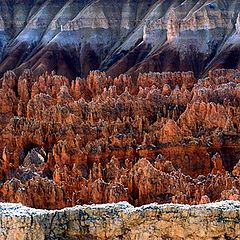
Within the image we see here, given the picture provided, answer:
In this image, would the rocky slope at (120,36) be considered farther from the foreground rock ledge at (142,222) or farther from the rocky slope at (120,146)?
the foreground rock ledge at (142,222)

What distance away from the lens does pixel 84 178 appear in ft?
89.9

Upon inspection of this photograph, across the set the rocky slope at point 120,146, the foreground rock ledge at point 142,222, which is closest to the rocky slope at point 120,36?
the rocky slope at point 120,146

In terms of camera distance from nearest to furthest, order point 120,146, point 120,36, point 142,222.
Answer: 1. point 142,222
2. point 120,146
3. point 120,36

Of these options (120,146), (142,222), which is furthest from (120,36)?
(142,222)

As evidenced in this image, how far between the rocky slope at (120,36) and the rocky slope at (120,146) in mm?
17544

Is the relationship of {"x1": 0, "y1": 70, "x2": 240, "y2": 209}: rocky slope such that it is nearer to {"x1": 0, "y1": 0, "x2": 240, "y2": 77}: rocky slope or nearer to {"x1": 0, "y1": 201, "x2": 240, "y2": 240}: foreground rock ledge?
{"x1": 0, "y1": 201, "x2": 240, "y2": 240}: foreground rock ledge

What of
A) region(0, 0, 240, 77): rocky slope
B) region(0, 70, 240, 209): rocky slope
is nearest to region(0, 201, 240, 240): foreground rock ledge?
region(0, 70, 240, 209): rocky slope

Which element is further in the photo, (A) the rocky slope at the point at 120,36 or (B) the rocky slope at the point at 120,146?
(A) the rocky slope at the point at 120,36

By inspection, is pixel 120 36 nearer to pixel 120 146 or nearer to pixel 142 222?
pixel 120 146

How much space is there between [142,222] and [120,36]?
68247 mm

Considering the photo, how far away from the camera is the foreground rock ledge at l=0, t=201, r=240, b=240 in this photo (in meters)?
11.3

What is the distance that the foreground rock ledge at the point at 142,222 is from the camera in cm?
1126

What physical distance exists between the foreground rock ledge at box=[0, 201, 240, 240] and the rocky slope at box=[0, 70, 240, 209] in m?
9.92

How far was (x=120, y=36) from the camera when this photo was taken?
258ft
